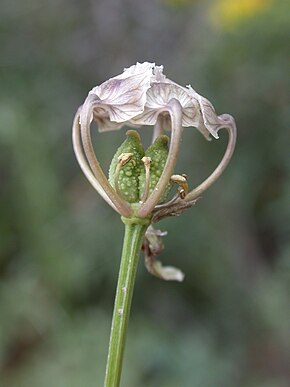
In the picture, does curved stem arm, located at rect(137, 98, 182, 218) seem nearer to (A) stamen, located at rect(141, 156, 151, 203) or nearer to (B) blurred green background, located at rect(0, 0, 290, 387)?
(A) stamen, located at rect(141, 156, 151, 203)

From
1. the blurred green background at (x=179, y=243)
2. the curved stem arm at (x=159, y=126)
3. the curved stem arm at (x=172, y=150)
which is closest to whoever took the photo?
the curved stem arm at (x=172, y=150)

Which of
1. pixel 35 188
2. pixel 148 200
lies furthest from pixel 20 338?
pixel 148 200

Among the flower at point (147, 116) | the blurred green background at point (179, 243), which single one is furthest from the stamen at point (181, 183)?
the blurred green background at point (179, 243)

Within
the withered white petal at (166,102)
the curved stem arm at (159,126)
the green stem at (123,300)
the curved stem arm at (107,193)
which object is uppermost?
the withered white petal at (166,102)

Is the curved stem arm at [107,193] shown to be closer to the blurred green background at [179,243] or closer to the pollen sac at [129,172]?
the pollen sac at [129,172]

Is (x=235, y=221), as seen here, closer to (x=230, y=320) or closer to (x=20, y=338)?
(x=230, y=320)

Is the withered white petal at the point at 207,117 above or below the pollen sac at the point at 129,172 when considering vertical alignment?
above

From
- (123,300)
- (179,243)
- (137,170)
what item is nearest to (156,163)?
(137,170)

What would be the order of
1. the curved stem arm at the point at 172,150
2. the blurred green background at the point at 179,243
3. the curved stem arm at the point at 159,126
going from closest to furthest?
the curved stem arm at the point at 172,150, the curved stem arm at the point at 159,126, the blurred green background at the point at 179,243
